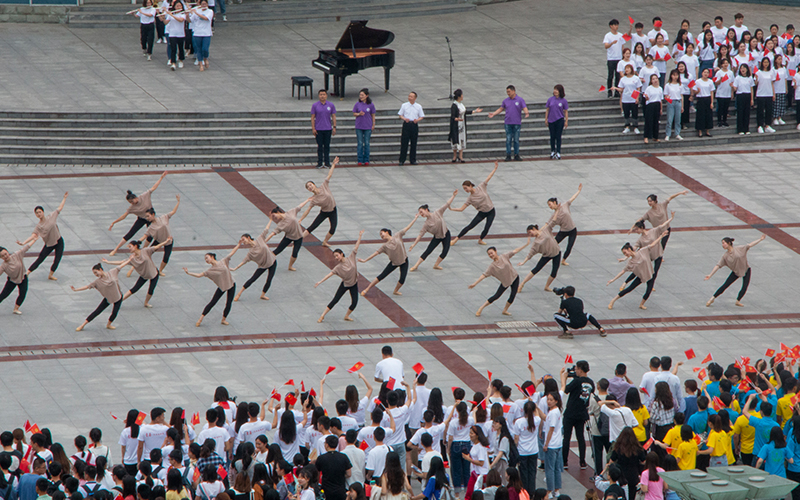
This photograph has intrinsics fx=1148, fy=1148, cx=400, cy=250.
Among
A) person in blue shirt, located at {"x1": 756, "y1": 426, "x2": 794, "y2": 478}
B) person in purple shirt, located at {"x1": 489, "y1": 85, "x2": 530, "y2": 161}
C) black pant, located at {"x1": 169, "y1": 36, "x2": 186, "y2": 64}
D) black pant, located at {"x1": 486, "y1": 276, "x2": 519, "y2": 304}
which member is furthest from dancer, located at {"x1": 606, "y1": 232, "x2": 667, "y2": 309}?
black pant, located at {"x1": 169, "y1": 36, "x2": 186, "y2": 64}

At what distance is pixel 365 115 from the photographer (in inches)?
950

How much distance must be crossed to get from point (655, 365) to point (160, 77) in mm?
18041

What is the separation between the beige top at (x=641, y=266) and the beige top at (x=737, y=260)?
109 cm

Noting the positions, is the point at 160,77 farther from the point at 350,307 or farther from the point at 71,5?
the point at 350,307

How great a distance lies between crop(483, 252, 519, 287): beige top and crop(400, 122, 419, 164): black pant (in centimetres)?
740

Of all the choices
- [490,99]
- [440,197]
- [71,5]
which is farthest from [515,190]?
[71,5]

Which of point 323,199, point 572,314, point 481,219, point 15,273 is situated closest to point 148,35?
point 323,199

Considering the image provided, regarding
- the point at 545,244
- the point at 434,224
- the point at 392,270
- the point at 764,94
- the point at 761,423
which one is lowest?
the point at 392,270

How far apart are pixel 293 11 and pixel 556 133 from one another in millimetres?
11382

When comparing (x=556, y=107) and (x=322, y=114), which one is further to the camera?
(x=556, y=107)

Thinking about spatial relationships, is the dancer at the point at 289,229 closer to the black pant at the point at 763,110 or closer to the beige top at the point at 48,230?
the beige top at the point at 48,230

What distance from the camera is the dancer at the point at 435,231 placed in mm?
18888

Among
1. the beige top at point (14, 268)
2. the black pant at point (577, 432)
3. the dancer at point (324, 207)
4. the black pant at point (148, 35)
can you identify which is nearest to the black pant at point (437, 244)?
the dancer at point (324, 207)

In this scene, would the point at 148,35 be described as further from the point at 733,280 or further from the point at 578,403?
the point at 578,403
